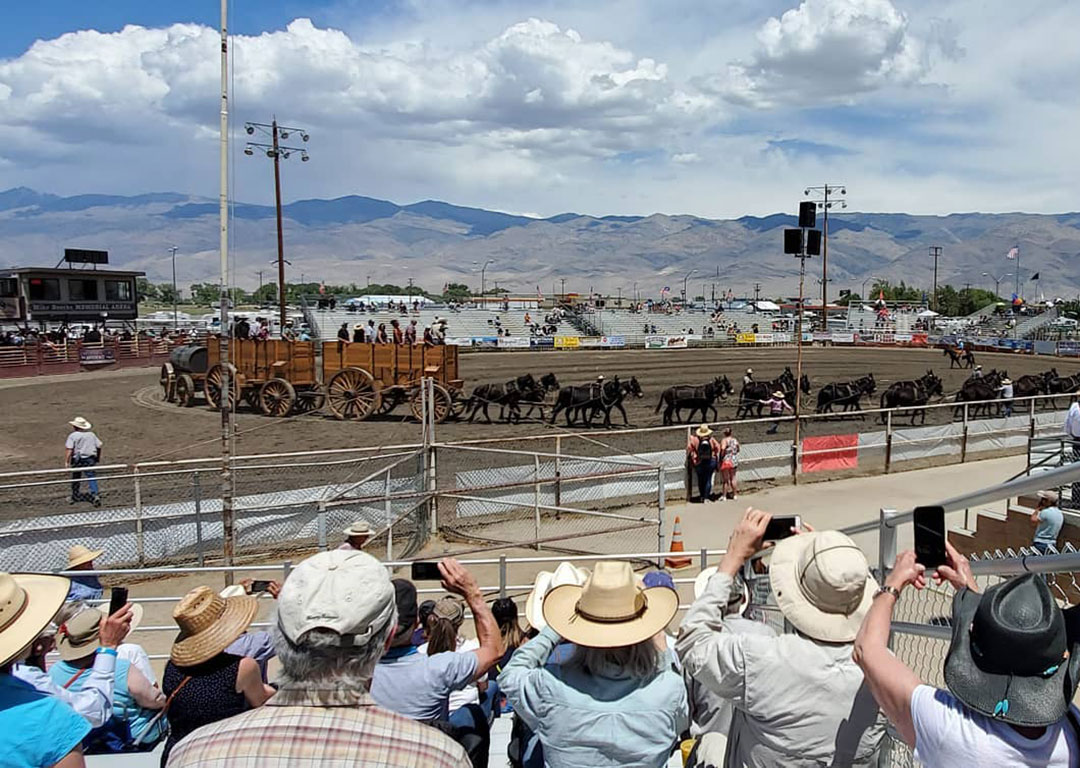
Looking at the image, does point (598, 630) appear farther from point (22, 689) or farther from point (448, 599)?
point (448, 599)

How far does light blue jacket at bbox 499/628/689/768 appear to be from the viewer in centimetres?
265

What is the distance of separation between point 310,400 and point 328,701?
74.0 feet

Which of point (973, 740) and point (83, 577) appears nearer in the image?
point (973, 740)

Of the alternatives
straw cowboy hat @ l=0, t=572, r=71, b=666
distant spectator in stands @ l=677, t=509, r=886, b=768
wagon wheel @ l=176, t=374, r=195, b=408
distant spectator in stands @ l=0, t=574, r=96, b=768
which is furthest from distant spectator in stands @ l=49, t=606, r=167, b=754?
wagon wheel @ l=176, t=374, r=195, b=408

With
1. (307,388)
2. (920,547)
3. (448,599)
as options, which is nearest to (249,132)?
(307,388)

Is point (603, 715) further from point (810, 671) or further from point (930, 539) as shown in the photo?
point (930, 539)

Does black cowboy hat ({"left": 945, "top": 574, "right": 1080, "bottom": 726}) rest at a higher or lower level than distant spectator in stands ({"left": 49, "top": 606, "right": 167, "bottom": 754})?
higher

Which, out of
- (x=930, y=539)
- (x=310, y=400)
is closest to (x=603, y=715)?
(x=930, y=539)

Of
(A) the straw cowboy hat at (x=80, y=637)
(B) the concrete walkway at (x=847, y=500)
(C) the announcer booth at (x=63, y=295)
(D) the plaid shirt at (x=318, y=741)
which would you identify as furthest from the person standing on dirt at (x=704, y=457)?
(C) the announcer booth at (x=63, y=295)

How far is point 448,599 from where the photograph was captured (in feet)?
15.8

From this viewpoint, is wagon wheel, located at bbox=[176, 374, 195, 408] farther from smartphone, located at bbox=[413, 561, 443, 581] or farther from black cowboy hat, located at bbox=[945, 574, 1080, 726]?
black cowboy hat, located at bbox=[945, 574, 1080, 726]

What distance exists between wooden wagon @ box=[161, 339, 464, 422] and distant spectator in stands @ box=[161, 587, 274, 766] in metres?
17.8

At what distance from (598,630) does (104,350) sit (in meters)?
39.9

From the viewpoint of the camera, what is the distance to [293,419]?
21656 millimetres
